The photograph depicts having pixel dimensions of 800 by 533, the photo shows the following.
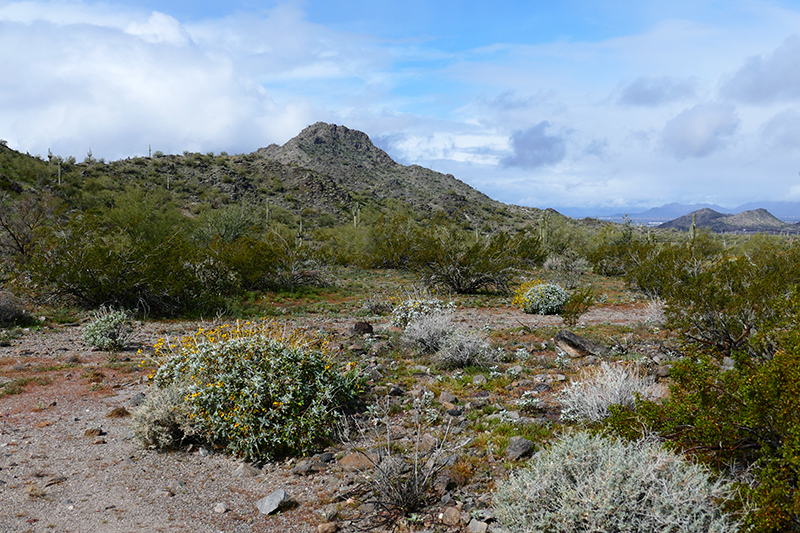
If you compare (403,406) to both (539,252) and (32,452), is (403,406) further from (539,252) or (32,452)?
(539,252)

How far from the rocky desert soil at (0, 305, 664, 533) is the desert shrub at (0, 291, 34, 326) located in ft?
16.3

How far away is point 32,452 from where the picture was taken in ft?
16.7

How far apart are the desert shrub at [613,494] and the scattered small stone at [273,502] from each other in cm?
194

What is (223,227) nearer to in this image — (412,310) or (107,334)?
(107,334)

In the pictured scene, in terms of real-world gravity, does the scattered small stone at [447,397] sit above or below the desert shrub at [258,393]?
below

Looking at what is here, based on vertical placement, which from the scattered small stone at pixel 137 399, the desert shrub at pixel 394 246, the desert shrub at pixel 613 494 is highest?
the desert shrub at pixel 394 246

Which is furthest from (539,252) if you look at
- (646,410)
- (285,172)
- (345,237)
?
(285,172)

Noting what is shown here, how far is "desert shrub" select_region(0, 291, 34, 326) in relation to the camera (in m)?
10.9

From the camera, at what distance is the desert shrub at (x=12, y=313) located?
10930mm

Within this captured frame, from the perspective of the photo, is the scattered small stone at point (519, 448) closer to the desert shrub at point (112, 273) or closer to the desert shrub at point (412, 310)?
the desert shrub at point (412, 310)

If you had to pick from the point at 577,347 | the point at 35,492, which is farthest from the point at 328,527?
the point at 577,347

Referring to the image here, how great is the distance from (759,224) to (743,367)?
161m

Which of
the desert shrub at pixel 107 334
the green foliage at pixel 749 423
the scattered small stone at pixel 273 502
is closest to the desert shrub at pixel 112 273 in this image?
the desert shrub at pixel 107 334

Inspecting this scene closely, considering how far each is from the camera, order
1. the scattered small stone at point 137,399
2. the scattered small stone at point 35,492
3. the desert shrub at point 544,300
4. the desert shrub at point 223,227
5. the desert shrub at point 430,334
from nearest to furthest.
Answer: the scattered small stone at point 35,492
the scattered small stone at point 137,399
the desert shrub at point 430,334
the desert shrub at point 544,300
the desert shrub at point 223,227
